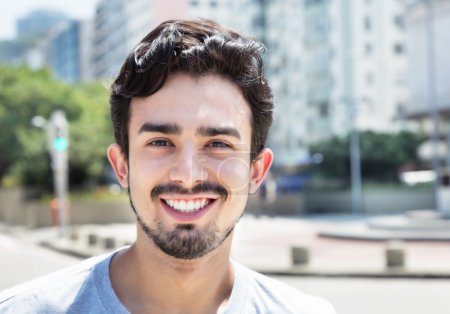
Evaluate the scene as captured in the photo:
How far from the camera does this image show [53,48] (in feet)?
528

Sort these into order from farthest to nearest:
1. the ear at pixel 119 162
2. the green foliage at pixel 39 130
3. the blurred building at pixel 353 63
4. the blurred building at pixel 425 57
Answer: the blurred building at pixel 353 63 → the blurred building at pixel 425 57 → the green foliage at pixel 39 130 → the ear at pixel 119 162

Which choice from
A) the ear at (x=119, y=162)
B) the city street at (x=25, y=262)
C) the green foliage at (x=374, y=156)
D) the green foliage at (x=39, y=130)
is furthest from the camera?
the green foliage at (x=374, y=156)

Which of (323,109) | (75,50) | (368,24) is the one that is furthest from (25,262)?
(75,50)

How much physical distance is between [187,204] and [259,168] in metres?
0.34

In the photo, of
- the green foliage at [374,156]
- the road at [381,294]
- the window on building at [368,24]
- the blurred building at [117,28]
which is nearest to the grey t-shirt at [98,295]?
the road at [381,294]

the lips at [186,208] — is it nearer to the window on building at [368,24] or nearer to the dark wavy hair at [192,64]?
the dark wavy hair at [192,64]

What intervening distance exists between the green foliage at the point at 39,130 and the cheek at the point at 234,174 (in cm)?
2847

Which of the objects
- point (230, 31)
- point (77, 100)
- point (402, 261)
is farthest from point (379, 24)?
point (230, 31)

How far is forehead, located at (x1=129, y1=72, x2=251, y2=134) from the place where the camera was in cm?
178

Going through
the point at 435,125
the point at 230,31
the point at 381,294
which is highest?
the point at 435,125

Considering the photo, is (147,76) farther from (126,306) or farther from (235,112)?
(126,306)

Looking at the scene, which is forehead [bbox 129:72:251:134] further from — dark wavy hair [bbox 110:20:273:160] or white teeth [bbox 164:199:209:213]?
white teeth [bbox 164:199:209:213]

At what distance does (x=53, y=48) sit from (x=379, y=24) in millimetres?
108183

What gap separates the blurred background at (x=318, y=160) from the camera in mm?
13422
